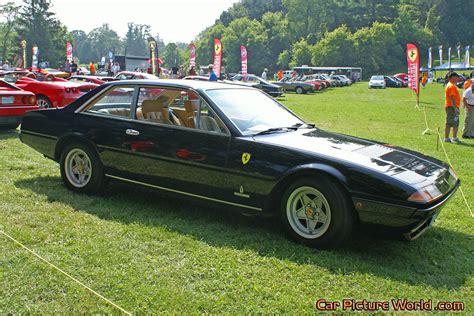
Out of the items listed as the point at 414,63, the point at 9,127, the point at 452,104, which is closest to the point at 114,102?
the point at 9,127

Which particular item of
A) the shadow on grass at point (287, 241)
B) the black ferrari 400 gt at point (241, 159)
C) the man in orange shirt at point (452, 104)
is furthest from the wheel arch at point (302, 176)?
the man in orange shirt at point (452, 104)

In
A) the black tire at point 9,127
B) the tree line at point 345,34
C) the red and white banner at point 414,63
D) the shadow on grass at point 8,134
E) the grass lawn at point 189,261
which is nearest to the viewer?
the grass lawn at point 189,261

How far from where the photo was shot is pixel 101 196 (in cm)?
522

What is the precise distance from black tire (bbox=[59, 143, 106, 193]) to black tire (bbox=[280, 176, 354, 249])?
2339 mm

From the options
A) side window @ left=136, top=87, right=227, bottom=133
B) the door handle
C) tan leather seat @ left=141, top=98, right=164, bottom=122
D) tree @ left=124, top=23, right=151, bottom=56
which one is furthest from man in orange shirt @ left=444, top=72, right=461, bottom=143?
tree @ left=124, top=23, right=151, bottom=56

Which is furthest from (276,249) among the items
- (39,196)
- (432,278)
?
(39,196)

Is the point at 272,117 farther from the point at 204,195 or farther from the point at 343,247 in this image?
the point at 343,247

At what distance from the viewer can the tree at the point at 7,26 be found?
87625mm

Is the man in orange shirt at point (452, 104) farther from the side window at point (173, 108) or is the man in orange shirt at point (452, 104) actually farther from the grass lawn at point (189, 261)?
the side window at point (173, 108)

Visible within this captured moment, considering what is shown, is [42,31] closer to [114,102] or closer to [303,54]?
[303,54]

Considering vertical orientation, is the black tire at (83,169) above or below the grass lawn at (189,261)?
above

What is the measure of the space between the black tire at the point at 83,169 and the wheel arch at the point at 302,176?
7.17ft

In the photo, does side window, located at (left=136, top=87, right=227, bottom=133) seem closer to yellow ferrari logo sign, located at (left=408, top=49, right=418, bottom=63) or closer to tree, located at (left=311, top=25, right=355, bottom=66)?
yellow ferrari logo sign, located at (left=408, top=49, right=418, bottom=63)

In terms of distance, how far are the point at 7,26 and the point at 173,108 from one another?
101 m
